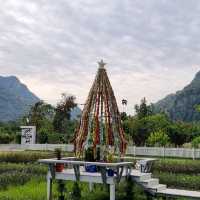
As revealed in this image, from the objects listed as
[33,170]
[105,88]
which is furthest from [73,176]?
[33,170]

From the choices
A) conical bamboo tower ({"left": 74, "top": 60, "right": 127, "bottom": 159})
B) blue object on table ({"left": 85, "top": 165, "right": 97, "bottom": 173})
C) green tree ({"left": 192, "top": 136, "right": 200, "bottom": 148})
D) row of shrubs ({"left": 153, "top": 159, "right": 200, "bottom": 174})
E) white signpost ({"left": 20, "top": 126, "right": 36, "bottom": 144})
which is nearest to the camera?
blue object on table ({"left": 85, "top": 165, "right": 97, "bottom": 173})

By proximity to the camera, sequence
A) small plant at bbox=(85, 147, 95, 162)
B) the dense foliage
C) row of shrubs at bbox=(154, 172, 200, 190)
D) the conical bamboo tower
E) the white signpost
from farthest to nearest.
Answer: the dense foliage → the white signpost → row of shrubs at bbox=(154, 172, 200, 190) → the conical bamboo tower → small plant at bbox=(85, 147, 95, 162)

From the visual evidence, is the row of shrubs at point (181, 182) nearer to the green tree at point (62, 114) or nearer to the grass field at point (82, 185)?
the grass field at point (82, 185)

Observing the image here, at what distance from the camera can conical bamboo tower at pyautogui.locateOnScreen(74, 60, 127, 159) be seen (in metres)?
14.5

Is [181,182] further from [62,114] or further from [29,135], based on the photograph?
[62,114]

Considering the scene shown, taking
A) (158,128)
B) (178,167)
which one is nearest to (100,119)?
(178,167)

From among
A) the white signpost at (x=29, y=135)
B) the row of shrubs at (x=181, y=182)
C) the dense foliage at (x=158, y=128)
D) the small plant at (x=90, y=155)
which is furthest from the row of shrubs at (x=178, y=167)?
the dense foliage at (x=158, y=128)

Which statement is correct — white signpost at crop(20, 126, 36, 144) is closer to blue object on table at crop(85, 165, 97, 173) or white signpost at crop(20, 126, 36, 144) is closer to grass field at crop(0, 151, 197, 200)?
grass field at crop(0, 151, 197, 200)

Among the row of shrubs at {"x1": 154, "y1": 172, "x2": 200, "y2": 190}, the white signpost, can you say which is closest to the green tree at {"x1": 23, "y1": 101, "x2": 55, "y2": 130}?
the white signpost

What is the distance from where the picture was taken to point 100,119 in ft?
48.0

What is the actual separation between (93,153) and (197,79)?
174 m

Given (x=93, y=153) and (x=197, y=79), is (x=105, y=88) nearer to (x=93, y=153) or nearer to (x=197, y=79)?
Answer: (x=93, y=153)

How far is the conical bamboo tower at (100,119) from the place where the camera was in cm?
1454

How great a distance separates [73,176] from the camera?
13312mm
